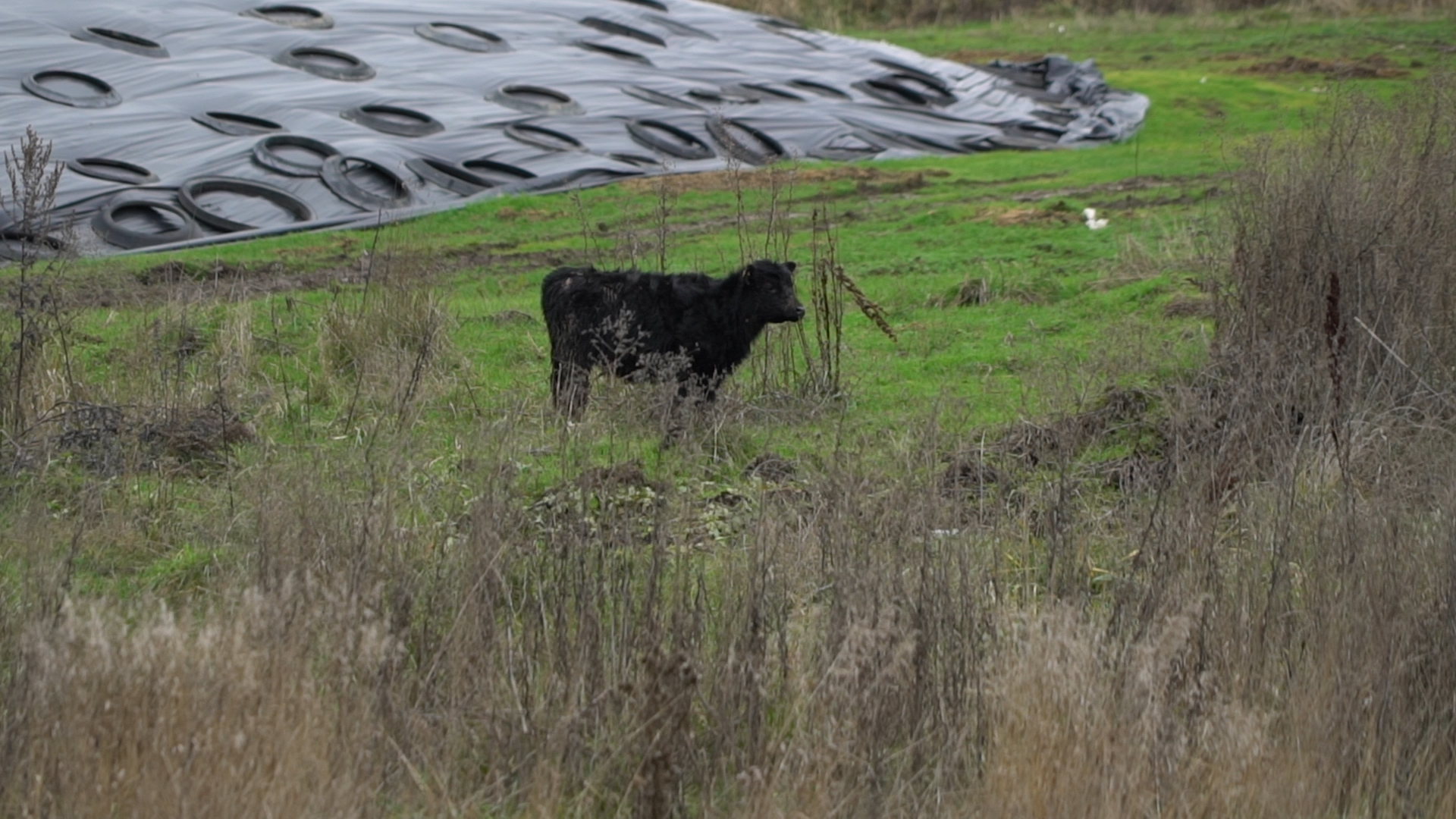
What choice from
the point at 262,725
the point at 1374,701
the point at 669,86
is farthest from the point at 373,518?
the point at 669,86

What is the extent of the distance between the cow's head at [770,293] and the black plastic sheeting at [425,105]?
680cm

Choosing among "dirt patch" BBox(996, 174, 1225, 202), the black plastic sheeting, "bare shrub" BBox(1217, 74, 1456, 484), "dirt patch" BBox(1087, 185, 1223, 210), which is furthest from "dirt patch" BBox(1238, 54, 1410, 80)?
"bare shrub" BBox(1217, 74, 1456, 484)

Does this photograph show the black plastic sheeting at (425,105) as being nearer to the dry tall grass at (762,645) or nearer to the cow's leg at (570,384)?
the cow's leg at (570,384)

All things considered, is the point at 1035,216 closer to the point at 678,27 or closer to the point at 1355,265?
the point at 1355,265

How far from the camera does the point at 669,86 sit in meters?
25.7

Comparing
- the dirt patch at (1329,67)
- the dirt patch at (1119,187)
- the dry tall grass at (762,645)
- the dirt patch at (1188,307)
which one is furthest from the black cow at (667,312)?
the dirt patch at (1329,67)

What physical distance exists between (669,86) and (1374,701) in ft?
68.6

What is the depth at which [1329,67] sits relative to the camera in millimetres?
33344

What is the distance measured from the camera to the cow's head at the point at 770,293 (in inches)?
431

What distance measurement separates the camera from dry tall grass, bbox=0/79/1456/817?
17.4ft

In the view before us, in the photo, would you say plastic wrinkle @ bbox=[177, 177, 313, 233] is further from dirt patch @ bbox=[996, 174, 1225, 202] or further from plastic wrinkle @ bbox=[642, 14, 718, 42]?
plastic wrinkle @ bbox=[642, 14, 718, 42]

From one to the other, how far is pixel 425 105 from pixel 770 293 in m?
13.3

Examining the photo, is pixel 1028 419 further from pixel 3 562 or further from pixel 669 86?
pixel 669 86

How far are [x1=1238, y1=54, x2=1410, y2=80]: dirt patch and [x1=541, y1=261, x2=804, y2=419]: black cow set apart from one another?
75.6 ft
